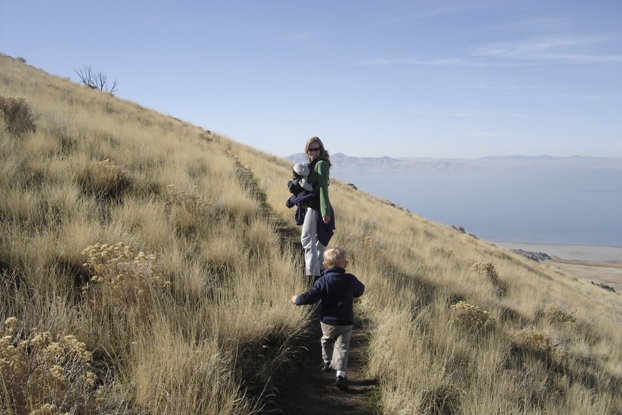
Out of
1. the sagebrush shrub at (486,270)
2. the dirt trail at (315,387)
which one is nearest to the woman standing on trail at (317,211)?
the dirt trail at (315,387)

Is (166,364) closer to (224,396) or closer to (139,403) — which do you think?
(139,403)

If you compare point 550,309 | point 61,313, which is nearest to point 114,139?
point 61,313

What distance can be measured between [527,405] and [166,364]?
11.4 feet

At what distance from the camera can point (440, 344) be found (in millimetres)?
4152

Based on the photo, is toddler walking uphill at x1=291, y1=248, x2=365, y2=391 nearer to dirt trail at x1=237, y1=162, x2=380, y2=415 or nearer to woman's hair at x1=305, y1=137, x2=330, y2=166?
dirt trail at x1=237, y1=162, x2=380, y2=415

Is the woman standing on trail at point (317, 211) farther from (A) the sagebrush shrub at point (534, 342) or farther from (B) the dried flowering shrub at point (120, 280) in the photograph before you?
(A) the sagebrush shrub at point (534, 342)

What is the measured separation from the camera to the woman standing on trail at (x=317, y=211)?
187 inches

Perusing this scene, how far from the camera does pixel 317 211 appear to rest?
489cm

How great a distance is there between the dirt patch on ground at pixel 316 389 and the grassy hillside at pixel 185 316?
119mm

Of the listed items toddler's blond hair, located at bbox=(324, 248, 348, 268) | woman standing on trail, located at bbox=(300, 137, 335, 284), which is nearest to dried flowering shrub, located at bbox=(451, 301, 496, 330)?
woman standing on trail, located at bbox=(300, 137, 335, 284)

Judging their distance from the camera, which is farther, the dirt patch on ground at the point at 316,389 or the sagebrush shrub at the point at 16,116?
the sagebrush shrub at the point at 16,116

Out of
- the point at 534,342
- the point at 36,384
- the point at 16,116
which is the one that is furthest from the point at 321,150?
the point at 16,116

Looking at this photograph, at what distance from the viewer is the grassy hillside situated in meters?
2.31

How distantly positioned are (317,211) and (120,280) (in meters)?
2.58
